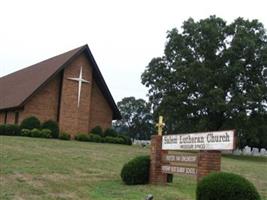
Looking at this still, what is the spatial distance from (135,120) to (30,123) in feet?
226

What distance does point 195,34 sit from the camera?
1966 inches

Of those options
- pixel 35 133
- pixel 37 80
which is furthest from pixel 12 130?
pixel 37 80

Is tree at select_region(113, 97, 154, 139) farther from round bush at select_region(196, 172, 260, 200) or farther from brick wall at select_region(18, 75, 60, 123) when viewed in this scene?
round bush at select_region(196, 172, 260, 200)

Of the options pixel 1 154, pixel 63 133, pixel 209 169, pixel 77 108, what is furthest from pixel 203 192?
pixel 77 108

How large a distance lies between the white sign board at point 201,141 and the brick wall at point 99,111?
28.2 metres

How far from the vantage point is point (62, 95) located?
4050 cm

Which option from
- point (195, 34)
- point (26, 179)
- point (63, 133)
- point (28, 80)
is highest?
point (195, 34)

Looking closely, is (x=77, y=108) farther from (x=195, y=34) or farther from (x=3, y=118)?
(x=195, y=34)

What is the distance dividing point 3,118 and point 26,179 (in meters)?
28.1

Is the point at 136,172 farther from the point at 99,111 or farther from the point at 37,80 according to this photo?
the point at 99,111

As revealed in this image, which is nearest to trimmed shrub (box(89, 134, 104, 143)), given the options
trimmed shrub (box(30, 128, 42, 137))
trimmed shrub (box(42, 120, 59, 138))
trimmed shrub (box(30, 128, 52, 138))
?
trimmed shrub (box(42, 120, 59, 138))

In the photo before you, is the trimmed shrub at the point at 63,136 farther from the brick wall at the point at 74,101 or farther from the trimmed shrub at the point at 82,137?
the brick wall at the point at 74,101

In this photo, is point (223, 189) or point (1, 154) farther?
point (1, 154)

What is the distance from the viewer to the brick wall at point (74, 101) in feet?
133
